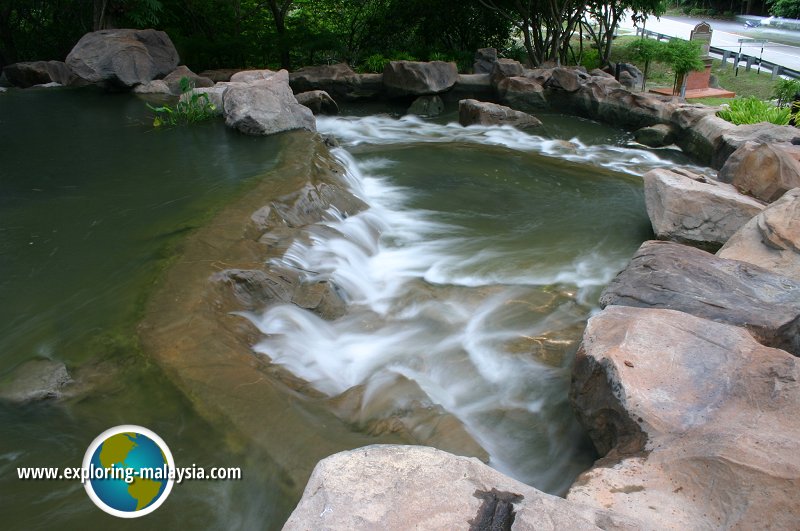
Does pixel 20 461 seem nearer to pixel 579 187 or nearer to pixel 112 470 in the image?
pixel 112 470

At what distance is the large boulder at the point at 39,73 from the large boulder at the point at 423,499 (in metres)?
14.2

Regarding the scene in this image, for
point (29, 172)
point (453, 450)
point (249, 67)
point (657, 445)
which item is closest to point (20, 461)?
point (453, 450)

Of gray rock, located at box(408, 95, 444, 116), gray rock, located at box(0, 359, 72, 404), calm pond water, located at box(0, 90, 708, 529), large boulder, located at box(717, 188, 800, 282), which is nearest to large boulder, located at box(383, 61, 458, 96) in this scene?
gray rock, located at box(408, 95, 444, 116)

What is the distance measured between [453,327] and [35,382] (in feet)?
8.79

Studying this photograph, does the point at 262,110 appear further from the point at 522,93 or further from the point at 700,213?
the point at 522,93

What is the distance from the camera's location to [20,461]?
275 cm

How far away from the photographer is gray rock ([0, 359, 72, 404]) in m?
3.00

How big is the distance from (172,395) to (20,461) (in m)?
0.68

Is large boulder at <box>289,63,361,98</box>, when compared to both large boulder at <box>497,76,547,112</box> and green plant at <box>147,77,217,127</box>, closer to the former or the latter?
large boulder at <box>497,76,547,112</box>

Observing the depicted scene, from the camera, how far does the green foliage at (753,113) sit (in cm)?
893

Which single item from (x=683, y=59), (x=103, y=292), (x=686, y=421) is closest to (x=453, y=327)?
(x=686, y=421)

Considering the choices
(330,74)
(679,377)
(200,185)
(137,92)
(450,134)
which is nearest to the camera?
(679,377)

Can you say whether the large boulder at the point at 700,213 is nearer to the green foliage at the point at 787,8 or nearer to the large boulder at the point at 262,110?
the large boulder at the point at 262,110

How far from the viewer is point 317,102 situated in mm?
12172
